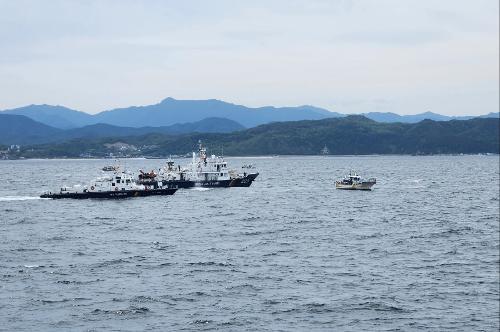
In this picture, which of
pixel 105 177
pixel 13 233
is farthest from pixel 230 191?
pixel 13 233

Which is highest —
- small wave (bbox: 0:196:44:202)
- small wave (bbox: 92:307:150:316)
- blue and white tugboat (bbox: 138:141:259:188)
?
blue and white tugboat (bbox: 138:141:259:188)

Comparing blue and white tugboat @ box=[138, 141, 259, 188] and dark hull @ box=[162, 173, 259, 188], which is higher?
blue and white tugboat @ box=[138, 141, 259, 188]

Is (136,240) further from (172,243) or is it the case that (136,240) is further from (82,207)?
(82,207)

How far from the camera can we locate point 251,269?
62062 millimetres

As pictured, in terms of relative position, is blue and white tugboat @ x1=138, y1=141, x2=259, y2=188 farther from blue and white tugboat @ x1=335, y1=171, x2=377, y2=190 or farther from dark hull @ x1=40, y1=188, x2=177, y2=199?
blue and white tugboat @ x1=335, y1=171, x2=377, y2=190

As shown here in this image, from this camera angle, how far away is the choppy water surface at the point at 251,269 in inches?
1834

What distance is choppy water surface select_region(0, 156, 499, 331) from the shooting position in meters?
46.6

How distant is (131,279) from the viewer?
57656 mm

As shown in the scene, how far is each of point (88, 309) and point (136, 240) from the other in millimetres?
34477

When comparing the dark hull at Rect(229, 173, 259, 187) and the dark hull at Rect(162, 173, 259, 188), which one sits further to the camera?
the dark hull at Rect(229, 173, 259, 187)

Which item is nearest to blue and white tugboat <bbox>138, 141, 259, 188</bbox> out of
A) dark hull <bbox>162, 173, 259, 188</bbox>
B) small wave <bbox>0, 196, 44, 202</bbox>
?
dark hull <bbox>162, 173, 259, 188</bbox>

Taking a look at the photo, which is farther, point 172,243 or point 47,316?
point 172,243

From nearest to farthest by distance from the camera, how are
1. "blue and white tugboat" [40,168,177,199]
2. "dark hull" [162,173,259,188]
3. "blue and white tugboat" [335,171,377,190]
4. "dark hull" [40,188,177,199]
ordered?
"dark hull" [40,188,177,199] < "blue and white tugboat" [40,168,177,199] < "blue and white tugboat" [335,171,377,190] < "dark hull" [162,173,259,188]

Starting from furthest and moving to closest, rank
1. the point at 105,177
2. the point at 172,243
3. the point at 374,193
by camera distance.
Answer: the point at 374,193
the point at 105,177
the point at 172,243
